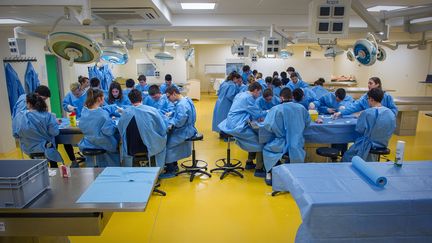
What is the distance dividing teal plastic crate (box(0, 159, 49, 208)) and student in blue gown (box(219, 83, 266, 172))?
2.86m

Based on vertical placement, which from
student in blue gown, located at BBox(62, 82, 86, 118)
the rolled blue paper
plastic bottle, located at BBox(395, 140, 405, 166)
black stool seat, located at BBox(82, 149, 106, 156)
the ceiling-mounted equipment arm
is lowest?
black stool seat, located at BBox(82, 149, 106, 156)

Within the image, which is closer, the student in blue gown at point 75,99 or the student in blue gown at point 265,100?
the student in blue gown at point 265,100

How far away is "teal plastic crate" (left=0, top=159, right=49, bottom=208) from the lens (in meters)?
1.78

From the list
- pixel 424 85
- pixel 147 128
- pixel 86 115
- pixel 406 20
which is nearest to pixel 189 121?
pixel 147 128

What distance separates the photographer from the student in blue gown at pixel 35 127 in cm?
374

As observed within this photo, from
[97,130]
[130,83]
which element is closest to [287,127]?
[97,130]

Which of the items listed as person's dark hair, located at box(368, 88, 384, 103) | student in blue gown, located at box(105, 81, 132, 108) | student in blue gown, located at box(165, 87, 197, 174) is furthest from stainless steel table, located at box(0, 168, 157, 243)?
student in blue gown, located at box(105, 81, 132, 108)

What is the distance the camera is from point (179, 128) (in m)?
4.57

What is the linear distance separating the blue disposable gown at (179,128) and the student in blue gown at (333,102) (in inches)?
106

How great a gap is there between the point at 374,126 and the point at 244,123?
1778 mm

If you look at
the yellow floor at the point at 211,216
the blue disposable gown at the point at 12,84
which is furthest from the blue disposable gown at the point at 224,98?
the blue disposable gown at the point at 12,84

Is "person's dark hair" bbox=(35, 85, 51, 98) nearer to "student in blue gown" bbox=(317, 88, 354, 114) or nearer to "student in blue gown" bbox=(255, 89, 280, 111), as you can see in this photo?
"student in blue gown" bbox=(255, 89, 280, 111)

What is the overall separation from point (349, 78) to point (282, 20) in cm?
942

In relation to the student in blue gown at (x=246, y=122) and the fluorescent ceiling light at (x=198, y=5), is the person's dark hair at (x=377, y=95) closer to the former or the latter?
the student in blue gown at (x=246, y=122)
